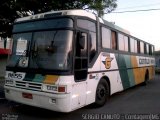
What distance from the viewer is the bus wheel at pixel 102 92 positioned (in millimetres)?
8078

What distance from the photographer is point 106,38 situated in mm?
8758

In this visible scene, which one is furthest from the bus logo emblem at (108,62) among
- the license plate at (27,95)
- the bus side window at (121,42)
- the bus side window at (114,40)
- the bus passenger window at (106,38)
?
the license plate at (27,95)

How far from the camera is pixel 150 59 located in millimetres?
16109

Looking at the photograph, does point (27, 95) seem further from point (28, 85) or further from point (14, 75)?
point (14, 75)

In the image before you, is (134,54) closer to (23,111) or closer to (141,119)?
(141,119)

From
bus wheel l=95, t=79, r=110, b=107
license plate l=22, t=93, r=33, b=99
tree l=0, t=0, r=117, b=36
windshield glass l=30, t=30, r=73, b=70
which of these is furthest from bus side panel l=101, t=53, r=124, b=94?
tree l=0, t=0, r=117, b=36

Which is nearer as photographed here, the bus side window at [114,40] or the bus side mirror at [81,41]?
the bus side mirror at [81,41]

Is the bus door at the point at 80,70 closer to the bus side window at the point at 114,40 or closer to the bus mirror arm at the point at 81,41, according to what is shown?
the bus mirror arm at the point at 81,41

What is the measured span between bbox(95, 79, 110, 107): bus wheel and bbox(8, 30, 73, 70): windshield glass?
2.12m

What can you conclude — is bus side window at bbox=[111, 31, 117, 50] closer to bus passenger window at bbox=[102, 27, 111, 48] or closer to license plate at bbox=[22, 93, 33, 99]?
bus passenger window at bbox=[102, 27, 111, 48]

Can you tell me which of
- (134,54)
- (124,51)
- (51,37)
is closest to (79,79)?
(51,37)

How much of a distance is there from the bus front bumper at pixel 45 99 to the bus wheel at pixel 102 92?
6.41 feet

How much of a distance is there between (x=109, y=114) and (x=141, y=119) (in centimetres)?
99

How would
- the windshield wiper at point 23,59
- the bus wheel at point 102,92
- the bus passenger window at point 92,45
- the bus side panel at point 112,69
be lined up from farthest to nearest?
the bus side panel at point 112,69 < the bus wheel at point 102,92 < the bus passenger window at point 92,45 < the windshield wiper at point 23,59
